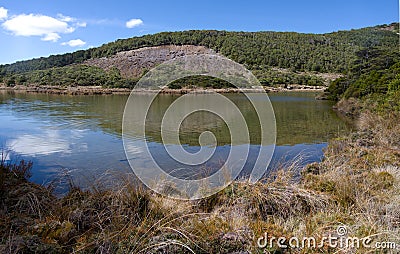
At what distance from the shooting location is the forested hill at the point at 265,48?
268 ft

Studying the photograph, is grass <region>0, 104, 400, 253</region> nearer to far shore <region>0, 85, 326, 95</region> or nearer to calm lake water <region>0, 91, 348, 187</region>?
calm lake water <region>0, 91, 348, 187</region>

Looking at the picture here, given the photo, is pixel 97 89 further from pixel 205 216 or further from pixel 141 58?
pixel 205 216

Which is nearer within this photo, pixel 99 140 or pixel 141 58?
pixel 99 140

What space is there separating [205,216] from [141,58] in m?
87.7

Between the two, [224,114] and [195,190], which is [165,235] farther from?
[224,114]

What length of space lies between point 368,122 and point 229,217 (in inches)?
444

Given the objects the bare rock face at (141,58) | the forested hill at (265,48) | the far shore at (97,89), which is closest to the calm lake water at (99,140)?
the far shore at (97,89)

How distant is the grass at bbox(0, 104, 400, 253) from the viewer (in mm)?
2951

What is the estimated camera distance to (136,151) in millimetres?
10320

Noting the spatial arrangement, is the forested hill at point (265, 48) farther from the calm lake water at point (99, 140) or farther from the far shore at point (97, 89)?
the calm lake water at point (99, 140)

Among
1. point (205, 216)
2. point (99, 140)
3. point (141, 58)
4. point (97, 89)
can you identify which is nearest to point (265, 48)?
point (141, 58)

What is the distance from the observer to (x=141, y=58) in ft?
288

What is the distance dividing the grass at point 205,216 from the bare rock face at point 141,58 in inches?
2810

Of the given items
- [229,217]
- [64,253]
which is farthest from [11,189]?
[229,217]
